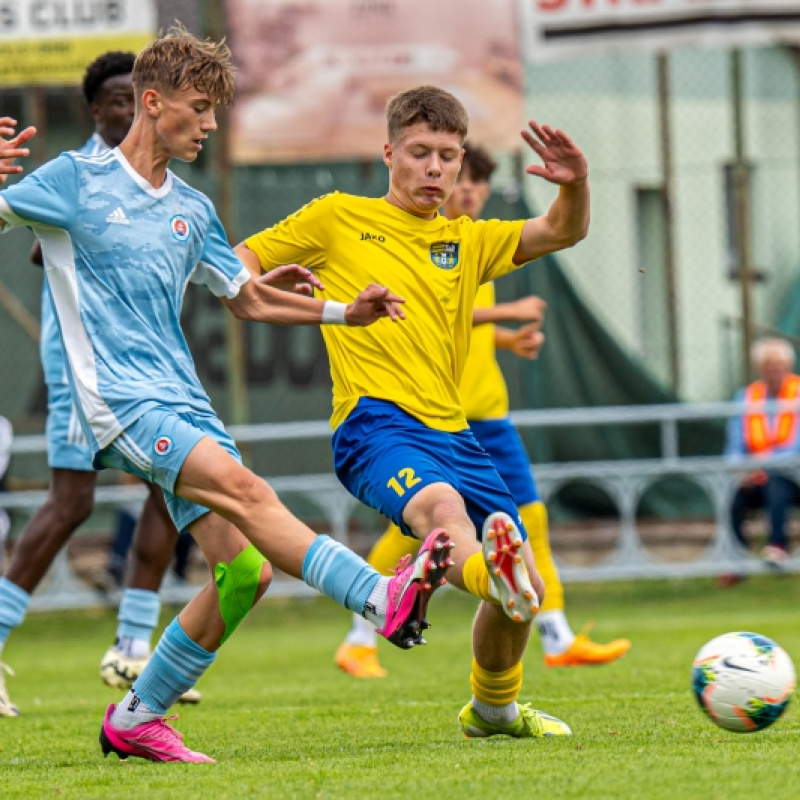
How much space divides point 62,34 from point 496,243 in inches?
307

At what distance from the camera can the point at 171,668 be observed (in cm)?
474

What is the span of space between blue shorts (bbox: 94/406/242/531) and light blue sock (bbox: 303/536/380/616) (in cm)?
42

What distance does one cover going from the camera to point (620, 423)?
12.7 metres

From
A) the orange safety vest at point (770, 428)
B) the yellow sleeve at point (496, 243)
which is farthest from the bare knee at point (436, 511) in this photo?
the orange safety vest at point (770, 428)

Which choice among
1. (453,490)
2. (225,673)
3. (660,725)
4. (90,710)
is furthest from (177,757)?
(225,673)

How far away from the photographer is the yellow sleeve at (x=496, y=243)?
5.33 m

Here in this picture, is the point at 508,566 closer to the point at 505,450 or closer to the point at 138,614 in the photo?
the point at 138,614

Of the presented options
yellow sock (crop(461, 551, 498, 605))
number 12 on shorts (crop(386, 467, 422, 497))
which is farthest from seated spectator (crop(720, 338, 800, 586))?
yellow sock (crop(461, 551, 498, 605))

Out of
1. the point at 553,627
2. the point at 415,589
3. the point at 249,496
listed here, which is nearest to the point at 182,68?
the point at 249,496

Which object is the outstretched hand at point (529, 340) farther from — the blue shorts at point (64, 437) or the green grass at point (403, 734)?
the blue shorts at point (64, 437)

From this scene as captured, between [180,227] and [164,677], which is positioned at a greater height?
[180,227]

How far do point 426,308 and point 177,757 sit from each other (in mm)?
1584

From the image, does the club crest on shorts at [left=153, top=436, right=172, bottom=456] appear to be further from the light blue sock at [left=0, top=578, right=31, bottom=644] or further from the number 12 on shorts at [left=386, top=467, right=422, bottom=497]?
the light blue sock at [left=0, top=578, right=31, bottom=644]

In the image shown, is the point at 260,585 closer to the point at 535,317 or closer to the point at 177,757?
the point at 177,757
